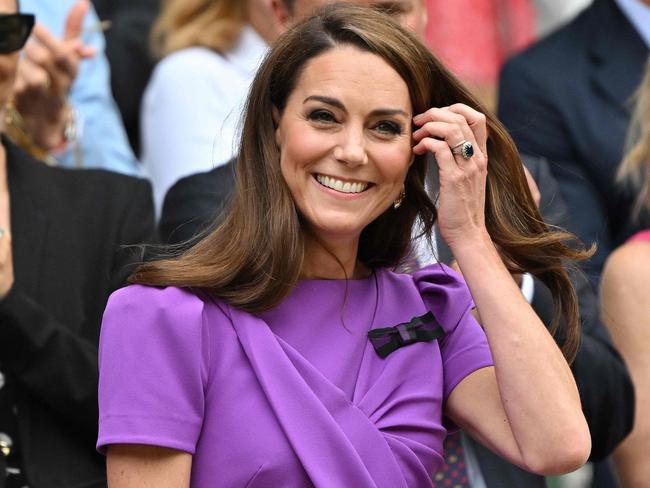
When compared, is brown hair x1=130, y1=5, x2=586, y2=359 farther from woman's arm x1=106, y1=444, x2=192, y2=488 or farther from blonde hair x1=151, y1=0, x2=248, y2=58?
blonde hair x1=151, y1=0, x2=248, y2=58

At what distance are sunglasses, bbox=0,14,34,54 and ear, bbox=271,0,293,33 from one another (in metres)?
0.82

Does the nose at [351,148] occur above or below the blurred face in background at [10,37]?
above

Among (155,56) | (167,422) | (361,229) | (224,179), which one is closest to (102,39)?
(155,56)

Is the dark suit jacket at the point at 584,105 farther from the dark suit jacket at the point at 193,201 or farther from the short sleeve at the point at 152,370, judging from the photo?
the short sleeve at the point at 152,370

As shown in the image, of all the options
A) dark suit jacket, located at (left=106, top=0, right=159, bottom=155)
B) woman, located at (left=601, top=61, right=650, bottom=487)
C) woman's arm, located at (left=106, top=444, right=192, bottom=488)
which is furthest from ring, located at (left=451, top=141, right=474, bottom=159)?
dark suit jacket, located at (left=106, top=0, right=159, bottom=155)

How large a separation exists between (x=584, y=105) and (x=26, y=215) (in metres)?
2.21

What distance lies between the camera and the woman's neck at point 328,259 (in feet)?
10.7

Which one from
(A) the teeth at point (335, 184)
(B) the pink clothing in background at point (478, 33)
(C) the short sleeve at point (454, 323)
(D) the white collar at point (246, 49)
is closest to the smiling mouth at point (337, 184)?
(A) the teeth at point (335, 184)

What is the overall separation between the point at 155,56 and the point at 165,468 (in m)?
2.89

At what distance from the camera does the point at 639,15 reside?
5.50 metres

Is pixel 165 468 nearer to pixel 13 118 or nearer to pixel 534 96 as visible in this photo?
pixel 13 118

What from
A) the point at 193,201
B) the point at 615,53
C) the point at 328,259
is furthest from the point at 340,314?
the point at 615,53

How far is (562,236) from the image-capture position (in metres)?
3.37

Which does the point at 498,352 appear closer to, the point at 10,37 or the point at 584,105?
the point at 10,37
